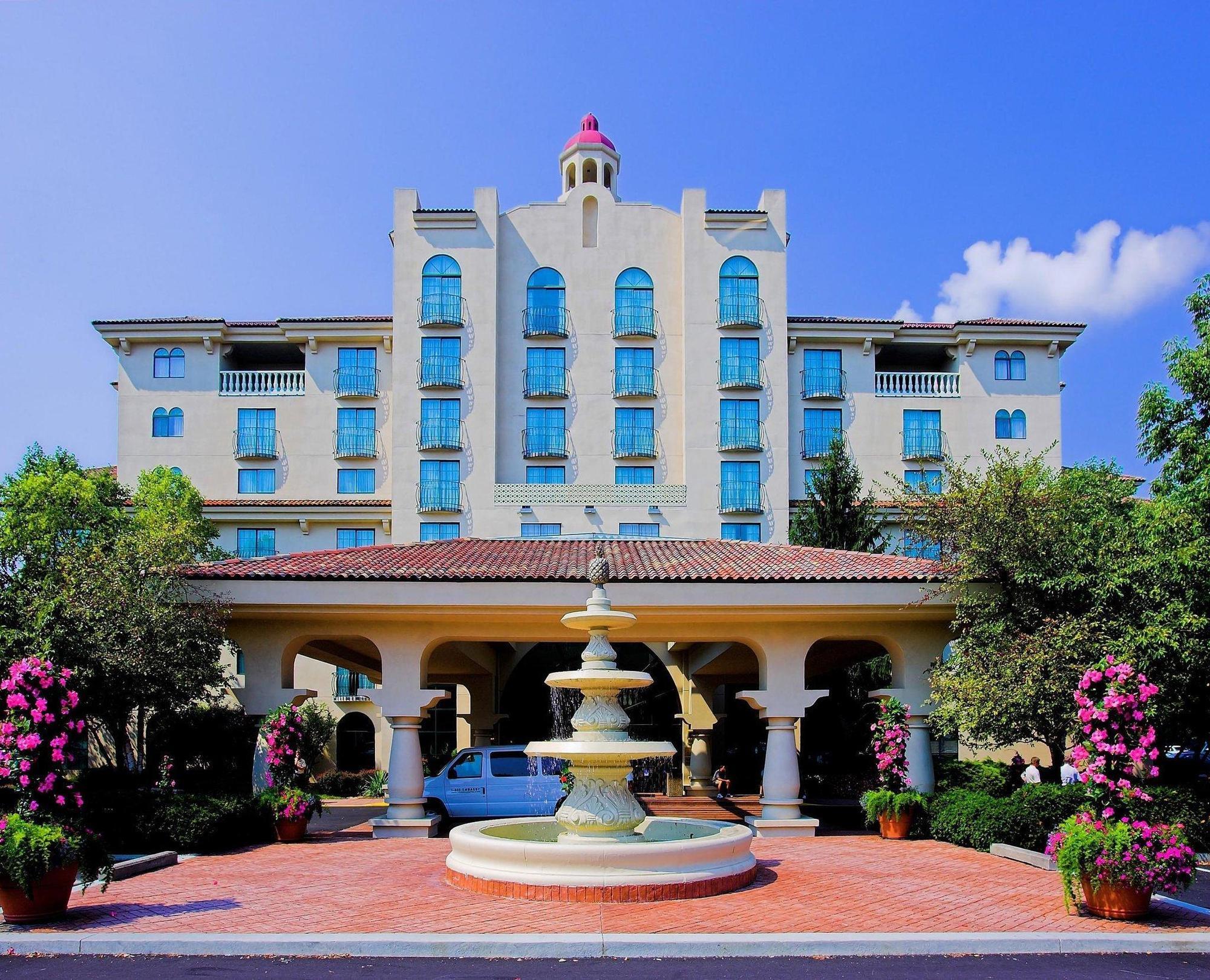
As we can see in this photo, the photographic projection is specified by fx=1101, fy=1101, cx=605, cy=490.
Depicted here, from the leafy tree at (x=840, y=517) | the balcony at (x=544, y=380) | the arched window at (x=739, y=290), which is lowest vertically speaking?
the leafy tree at (x=840, y=517)

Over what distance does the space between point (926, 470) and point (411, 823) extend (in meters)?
35.9

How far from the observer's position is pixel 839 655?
27.5m

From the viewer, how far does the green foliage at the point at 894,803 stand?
19.1 m

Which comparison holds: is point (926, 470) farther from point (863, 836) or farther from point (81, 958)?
point (81, 958)

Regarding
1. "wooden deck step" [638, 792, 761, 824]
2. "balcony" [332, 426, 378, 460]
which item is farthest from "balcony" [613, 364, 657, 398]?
"wooden deck step" [638, 792, 761, 824]

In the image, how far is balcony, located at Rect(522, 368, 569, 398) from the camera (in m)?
48.7

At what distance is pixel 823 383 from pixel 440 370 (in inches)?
684

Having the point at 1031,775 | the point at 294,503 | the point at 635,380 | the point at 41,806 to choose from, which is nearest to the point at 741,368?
the point at 635,380

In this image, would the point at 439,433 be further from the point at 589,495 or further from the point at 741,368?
the point at 741,368

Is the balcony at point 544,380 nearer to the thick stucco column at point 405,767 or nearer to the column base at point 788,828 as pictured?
the thick stucco column at point 405,767

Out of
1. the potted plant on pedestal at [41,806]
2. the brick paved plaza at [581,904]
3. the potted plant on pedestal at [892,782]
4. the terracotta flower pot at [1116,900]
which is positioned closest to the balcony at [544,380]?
the potted plant on pedestal at [892,782]

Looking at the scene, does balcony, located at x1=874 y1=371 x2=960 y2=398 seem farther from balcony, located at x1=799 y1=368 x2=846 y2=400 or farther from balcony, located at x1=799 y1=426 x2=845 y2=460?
balcony, located at x1=799 y1=426 x2=845 y2=460

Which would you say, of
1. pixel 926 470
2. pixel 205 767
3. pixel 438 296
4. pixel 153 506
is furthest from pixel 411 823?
pixel 926 470

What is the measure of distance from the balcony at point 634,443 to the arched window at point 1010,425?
15.9m
